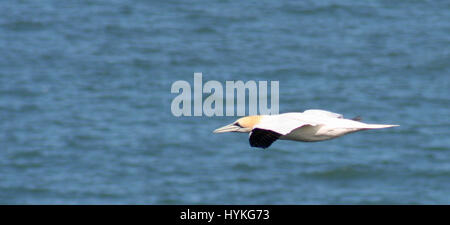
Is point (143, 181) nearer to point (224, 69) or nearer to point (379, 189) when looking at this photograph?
point (379, 189)

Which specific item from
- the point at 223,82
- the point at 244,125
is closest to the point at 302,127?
the point at 244,125

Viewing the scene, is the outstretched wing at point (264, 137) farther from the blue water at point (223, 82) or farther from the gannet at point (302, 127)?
the blue water at point (223, 82)

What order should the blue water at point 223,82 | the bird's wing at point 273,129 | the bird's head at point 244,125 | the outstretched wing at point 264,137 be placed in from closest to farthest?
the bird's wing at point 273,129, the outstretched wing at point 264,137, the bird's head at point 244,125, the blue water at point 223,82

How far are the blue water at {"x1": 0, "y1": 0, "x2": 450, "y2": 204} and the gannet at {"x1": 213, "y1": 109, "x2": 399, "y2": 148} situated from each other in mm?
28337

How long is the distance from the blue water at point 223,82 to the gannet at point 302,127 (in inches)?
1116

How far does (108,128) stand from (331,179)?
11.7 metres

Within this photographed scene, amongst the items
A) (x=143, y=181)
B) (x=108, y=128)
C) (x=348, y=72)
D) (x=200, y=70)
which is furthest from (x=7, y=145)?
(x=348, y=72)

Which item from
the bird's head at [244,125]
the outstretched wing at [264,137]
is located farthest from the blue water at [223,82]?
the outstretched wing at [264,137]

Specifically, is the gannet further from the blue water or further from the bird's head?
the blue water

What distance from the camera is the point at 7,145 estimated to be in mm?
49250

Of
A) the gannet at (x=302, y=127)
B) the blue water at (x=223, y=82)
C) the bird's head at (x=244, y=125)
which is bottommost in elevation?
the gannet at (x=302, y=127)

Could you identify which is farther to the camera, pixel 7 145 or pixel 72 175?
pixel 7 145

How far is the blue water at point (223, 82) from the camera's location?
146ft

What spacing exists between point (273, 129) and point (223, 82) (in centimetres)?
4098
